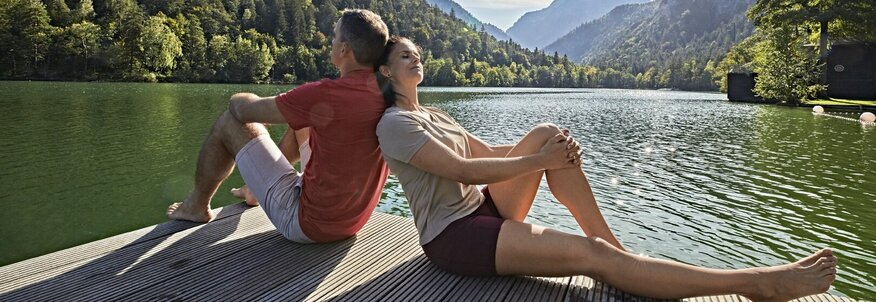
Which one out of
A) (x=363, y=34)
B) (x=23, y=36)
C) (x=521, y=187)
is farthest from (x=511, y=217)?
(x=23, y=36)

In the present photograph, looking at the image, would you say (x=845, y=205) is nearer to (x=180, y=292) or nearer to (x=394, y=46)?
(x=394, y=46)

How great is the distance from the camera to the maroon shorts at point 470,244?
2.76m

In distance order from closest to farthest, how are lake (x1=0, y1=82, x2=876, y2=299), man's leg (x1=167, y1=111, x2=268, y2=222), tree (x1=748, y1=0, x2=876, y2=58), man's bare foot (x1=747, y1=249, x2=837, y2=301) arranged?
man's bare foot (x1=747, y1=249, x2=837, y2=301), man's leg (x1=167, y1=111, x2=268, y2=222), lake (x1=0, y1=82, x2=876, y2=299), tree (x1=748, y1=0, x2=876, y2=58)

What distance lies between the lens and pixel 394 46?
10.1ft

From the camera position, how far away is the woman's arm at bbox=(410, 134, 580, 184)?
8.78 ft

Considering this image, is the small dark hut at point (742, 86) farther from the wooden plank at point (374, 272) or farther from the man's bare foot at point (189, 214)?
the man's bare foot at point (189, 214)

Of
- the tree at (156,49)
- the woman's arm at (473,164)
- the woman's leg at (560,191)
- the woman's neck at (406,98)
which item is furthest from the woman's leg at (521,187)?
the tree at (156,49)

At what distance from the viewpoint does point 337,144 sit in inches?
122

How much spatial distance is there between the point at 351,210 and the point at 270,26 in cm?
14301

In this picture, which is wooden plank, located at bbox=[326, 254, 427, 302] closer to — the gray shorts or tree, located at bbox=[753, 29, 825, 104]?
the gray shorts

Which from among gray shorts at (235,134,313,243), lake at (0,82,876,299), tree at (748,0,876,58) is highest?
tree at (748,0,876,58)

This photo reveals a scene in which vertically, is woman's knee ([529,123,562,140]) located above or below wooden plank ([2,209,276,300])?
above

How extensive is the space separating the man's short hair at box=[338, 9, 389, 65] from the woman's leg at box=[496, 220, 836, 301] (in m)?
1.28

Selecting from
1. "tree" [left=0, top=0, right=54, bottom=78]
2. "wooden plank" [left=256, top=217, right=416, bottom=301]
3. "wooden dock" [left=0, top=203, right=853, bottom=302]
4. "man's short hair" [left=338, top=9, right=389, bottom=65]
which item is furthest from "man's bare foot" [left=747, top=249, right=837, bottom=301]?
"tree" [left=0, top=0, right=54, bottom=78]
